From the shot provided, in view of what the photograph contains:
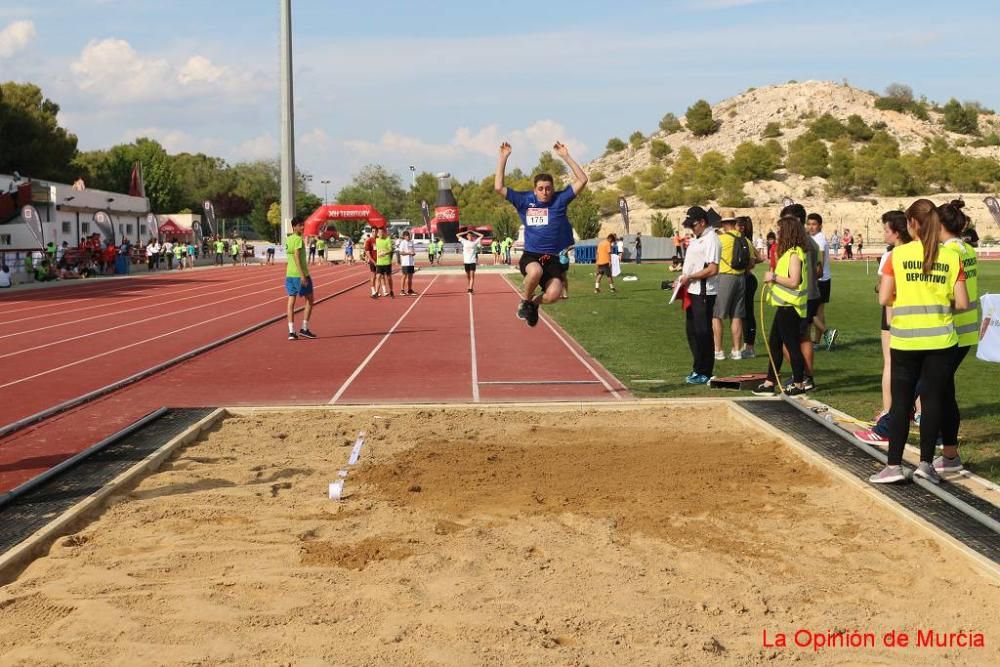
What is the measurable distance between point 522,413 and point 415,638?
513 centimetres

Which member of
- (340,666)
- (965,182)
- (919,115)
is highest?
(919,115)

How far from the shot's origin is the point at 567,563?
203 inches

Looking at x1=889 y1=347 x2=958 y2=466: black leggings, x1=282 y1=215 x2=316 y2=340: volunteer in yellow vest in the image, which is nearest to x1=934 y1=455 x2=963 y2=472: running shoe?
x1=889 y1=347 x2=958 y2=466: black leggings

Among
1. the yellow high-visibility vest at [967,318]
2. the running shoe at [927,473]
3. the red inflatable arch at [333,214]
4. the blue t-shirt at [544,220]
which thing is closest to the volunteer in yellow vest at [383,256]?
the blue t-shirt at [544,220]

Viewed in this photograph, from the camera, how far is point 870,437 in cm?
786

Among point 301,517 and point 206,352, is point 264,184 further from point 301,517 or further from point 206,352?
point 301,517

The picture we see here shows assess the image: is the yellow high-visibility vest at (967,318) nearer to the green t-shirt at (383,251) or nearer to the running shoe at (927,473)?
the running shoe at (927,473)

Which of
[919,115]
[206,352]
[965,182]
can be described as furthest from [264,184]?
[206,352]

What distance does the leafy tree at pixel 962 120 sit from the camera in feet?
475

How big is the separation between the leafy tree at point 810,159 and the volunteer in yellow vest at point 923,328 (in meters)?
118

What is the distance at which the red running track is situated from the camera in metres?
10.2

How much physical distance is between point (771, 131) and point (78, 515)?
14231 cm

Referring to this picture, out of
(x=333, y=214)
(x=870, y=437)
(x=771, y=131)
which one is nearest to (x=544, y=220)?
(x=870, y=437)

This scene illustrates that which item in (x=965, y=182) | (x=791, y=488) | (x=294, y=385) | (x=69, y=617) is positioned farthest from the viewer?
(x=965, y=182)
